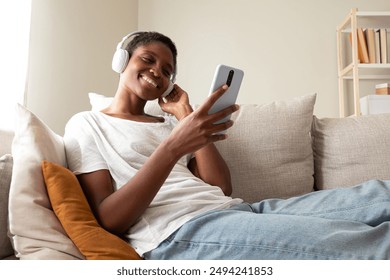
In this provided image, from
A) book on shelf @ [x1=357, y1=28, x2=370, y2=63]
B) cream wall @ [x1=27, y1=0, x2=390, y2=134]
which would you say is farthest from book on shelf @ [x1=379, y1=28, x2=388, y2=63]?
cream wall @ [x1=27, y1=0, x2=390, y2=134]

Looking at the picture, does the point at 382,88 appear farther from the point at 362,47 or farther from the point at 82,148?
the point at 82,148

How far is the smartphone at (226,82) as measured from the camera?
907 millimetres

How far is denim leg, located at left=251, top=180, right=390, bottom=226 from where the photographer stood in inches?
35.0

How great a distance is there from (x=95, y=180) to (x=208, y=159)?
0.33m

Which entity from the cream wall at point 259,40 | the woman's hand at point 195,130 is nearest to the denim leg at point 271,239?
the woman's hand at point 195,130

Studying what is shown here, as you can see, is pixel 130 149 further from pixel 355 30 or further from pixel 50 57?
pixel 355 30

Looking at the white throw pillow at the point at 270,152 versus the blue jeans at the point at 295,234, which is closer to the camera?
the blue jeans at the point at 295,234

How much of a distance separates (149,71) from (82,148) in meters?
0.32

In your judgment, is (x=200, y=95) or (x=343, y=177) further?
(x=200, y=95)

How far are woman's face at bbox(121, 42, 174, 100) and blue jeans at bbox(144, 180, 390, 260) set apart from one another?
455mm

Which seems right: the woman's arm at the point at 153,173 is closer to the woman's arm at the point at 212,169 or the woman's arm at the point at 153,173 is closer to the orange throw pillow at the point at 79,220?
the orange throw pillow at the point at 79,220

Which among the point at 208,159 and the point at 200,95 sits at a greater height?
the point at 200,95
